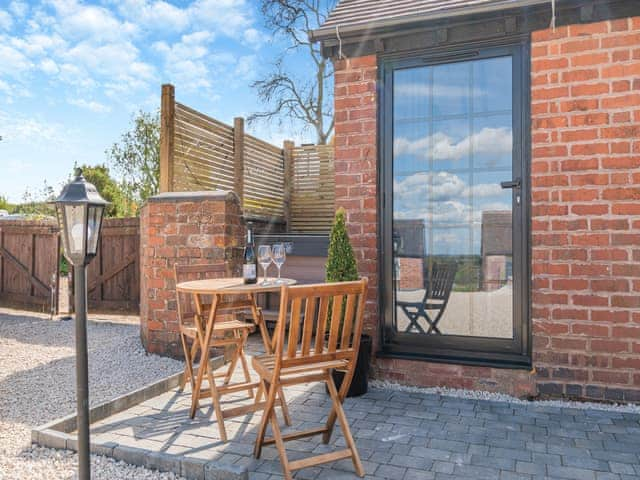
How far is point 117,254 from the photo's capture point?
7492mm

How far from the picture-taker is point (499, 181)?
3.81 meters

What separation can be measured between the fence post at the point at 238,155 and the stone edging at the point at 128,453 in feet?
17.0

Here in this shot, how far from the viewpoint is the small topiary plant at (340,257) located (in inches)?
152

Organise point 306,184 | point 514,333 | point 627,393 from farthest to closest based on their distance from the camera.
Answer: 1. point 306,184
2. point 514,333
3. point 627,393

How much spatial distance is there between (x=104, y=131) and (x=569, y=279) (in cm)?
A: 1086

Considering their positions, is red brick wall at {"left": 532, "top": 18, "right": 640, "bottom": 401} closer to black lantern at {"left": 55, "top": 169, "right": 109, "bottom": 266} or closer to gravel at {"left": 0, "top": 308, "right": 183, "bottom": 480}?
gravel at {"left": 0, "top": 308, "right": 183, "bottom": 480}

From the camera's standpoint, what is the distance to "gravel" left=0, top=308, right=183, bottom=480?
2.62m

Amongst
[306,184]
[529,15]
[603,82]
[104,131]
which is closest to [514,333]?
[603,82]

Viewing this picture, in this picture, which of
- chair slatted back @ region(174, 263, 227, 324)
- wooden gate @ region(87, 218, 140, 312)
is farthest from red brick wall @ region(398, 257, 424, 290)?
wooden gate @ region(87, 218, 140, 312)

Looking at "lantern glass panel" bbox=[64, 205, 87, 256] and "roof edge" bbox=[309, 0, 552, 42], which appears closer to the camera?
"lantern glass panel" bbox=[64, 205, 87, 256]

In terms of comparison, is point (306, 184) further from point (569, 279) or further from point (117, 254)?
point (569, 279)

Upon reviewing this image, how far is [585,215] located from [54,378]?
4432mm

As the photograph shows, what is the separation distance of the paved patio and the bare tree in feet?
30.0

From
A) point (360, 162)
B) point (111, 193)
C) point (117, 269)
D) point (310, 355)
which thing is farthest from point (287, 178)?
point (310, 355)
